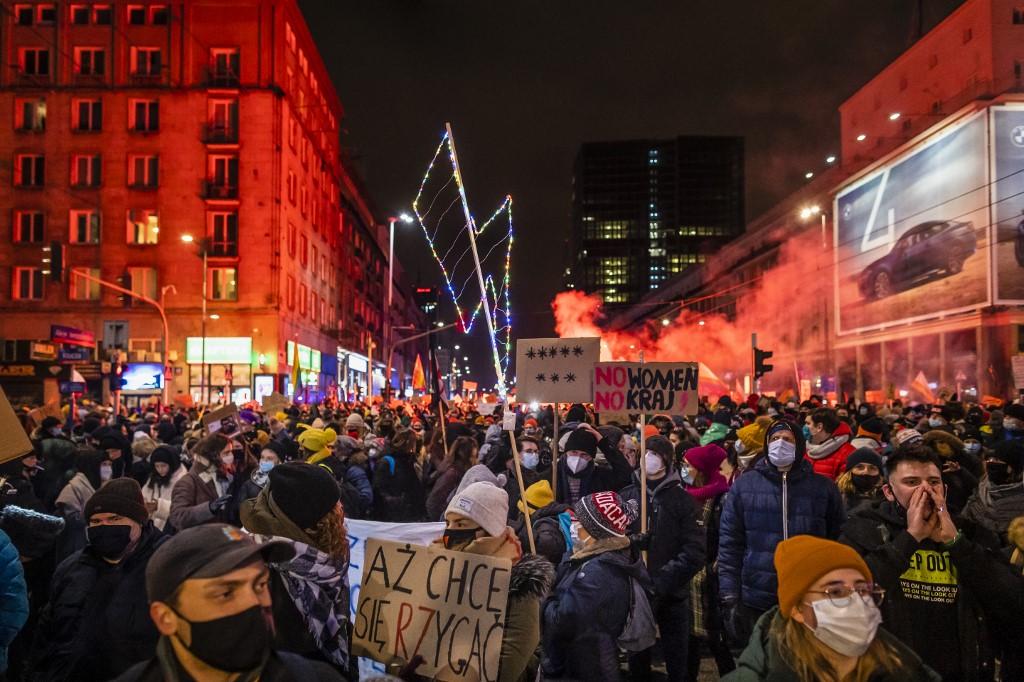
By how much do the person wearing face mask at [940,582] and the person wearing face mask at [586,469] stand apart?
362 centimetres

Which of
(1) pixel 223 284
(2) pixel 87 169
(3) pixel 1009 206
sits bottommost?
(1) pixel 223 284

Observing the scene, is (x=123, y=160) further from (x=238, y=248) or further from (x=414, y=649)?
(x=414, y=649)

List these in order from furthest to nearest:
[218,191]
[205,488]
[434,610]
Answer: [218,191] < [205,488] < [434,610]

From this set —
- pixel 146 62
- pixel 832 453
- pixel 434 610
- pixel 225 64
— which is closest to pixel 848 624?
pixel 434 610

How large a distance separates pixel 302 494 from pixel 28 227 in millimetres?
47912

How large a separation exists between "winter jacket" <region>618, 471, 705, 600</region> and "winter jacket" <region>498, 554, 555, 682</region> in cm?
228

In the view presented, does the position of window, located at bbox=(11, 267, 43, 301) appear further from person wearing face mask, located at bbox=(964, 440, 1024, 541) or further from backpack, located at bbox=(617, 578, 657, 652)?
person wearing face mask, located at bbox=(964, 440, 1024, 541)

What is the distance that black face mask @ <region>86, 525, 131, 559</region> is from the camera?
3834 millimetres

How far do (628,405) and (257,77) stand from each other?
42.3 meters

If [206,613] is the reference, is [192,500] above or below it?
below

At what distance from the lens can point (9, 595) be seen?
3.83m

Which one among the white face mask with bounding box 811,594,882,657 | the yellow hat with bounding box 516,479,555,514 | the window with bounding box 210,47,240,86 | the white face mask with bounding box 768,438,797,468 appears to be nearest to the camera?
the white face mask with bounding box 811,594,882,657

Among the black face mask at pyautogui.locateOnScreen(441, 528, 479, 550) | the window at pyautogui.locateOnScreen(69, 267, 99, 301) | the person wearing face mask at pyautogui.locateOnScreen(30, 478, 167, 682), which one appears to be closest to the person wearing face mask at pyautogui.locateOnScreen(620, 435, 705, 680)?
the black face mask at pyautogui.locateOnScreen(441, 528, 479, 550)

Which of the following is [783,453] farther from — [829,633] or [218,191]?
[218,191]
